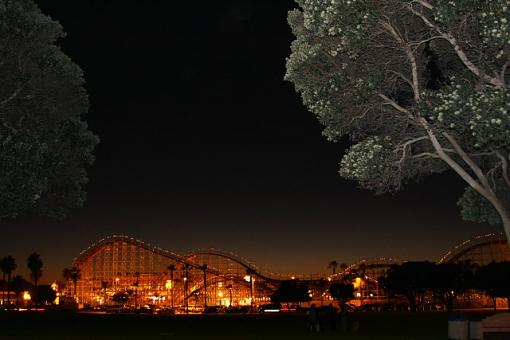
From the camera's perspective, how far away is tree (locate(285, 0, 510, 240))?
56.9 ft

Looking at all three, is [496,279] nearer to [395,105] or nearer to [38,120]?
[395,105]

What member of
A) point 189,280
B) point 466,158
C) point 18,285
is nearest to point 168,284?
point 189,280

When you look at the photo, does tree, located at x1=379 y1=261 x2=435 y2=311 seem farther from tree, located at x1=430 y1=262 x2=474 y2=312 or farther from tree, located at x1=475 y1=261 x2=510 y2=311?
tree, located at x1=475 y1=261 x2=510 y2=311

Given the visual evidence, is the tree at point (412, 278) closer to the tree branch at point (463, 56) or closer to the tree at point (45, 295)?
the tree branch at point (463, 56)

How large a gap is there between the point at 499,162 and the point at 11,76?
1850 centimetres

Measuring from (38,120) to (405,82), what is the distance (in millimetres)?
14399

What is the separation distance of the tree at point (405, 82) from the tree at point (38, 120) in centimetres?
969

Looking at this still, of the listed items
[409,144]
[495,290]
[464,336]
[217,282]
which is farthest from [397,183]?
[217,282]

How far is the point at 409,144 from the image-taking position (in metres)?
21.9

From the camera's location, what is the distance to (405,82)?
22.6m

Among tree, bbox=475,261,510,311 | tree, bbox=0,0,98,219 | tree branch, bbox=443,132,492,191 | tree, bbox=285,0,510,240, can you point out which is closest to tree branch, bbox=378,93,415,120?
tree, bbox=285,0,510,240

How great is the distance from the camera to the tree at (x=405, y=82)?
56.9 ft

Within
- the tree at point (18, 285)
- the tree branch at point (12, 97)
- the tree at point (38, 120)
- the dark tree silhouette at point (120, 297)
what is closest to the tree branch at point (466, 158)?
the tree at point (38, 120)

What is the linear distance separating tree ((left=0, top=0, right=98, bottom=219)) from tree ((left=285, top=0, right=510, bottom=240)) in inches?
381
